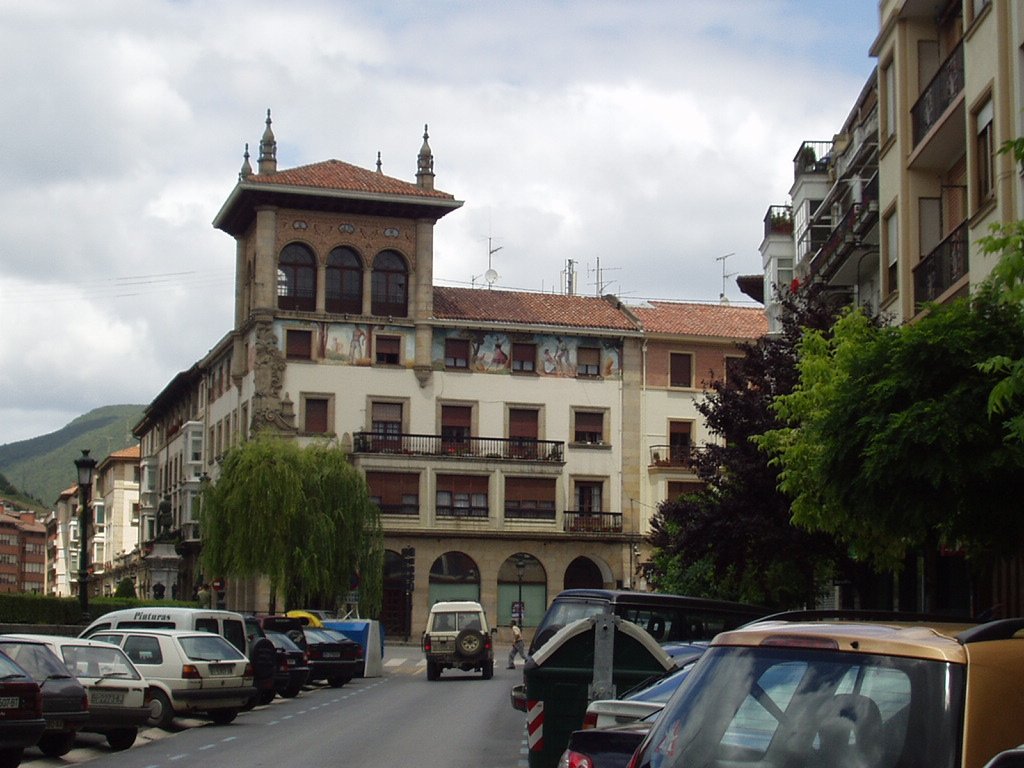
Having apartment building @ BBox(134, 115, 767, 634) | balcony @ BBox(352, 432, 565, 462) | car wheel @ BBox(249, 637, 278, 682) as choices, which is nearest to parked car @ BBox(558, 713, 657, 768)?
car wheel @ BBox(249, 637, 278, 682)

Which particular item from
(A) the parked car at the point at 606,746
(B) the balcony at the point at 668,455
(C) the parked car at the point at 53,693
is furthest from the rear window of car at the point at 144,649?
(B) the balcony at the point at 668,455

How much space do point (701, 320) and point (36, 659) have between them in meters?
59.2

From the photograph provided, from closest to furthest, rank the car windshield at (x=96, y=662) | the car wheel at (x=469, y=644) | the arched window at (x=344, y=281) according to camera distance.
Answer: the car windshield at (x=96, y=662), the car wheel at (x=469, y=644), the arched window at (x=344, y=281)

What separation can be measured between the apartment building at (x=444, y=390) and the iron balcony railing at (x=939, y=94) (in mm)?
40178

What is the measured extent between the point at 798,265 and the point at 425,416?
2651cm

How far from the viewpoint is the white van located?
2773 centimetres

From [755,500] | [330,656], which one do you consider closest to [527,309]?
[330,656]

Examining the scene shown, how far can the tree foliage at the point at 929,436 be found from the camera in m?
16.6

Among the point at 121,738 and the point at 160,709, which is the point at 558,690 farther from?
the point at 160,709

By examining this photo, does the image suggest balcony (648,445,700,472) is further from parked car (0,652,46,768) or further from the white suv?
parked car (0,652,46,768)

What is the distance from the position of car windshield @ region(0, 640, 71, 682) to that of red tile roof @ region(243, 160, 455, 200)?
1980 inches

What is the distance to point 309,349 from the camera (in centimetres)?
6838

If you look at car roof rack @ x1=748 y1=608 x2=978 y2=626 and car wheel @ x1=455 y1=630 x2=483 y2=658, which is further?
car wheel @ x1=455 y1=630 x2=483 y2=658

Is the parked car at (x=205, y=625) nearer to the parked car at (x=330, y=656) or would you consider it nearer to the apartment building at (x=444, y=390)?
the parked car at (x=330, y=656)
